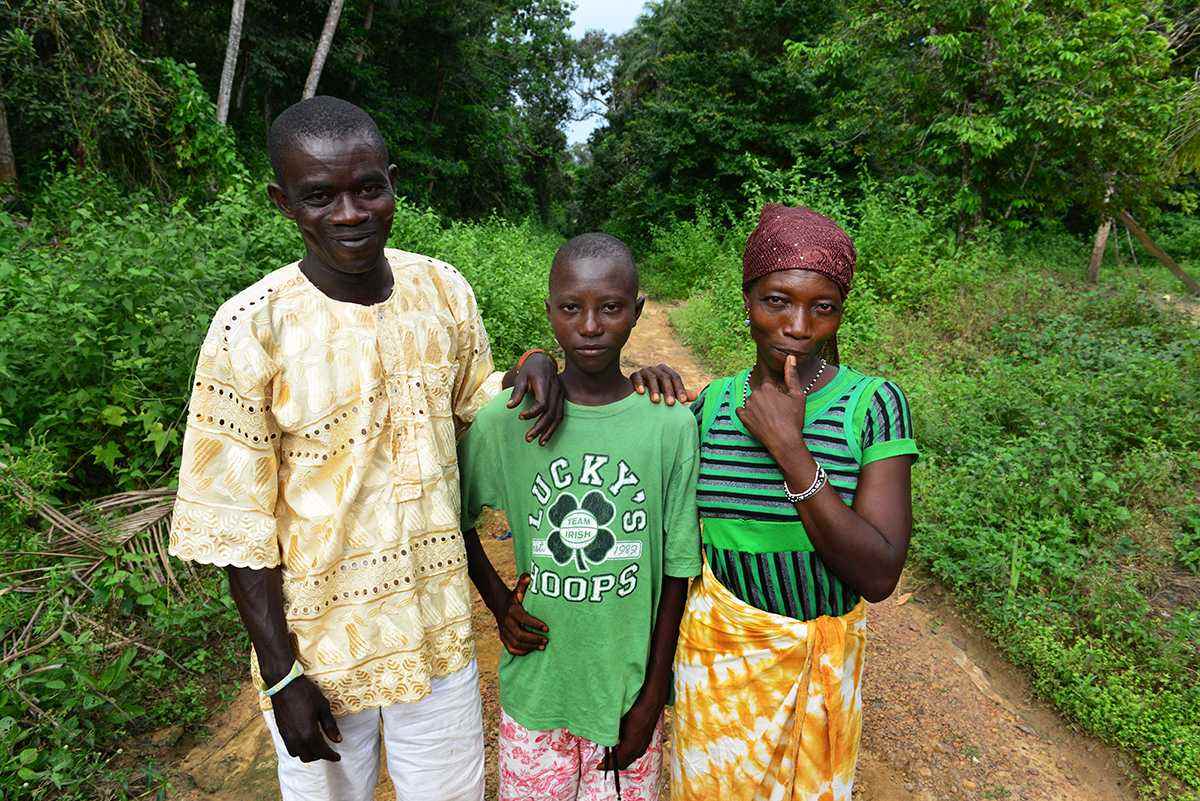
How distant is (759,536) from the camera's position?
4.55 feet

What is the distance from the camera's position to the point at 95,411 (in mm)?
3061

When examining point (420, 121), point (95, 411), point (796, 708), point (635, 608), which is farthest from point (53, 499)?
point (420, 121)

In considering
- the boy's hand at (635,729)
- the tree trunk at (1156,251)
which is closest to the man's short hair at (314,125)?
the boy's hand at (635,729)

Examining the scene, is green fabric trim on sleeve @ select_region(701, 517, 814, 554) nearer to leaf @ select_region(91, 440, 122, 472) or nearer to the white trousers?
the white trousers

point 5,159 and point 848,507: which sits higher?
point 5,159

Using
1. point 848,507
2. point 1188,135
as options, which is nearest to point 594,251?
point 848,507

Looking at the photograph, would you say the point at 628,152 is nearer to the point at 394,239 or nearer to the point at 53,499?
the point at 394,239

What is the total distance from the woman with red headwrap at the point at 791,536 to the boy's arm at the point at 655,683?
1.3 inches

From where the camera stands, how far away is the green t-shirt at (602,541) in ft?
4.80

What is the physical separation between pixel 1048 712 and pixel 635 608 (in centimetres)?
262

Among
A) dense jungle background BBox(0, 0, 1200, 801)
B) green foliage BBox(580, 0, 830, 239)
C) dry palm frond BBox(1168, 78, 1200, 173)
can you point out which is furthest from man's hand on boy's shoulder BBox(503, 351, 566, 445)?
green foliage BBox(580, 0, 830, 239)

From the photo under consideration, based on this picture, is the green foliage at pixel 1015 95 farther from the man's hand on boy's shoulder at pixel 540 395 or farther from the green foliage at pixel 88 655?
the green foliage at pixel 88 655

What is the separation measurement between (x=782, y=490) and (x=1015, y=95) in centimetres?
825

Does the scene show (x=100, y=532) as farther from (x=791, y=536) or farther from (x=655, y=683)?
(x=791, y=536)
